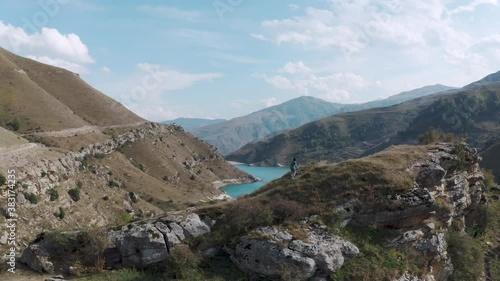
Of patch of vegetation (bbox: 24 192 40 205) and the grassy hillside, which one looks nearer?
patch of vegetation (bbox: 24 192 40 205)

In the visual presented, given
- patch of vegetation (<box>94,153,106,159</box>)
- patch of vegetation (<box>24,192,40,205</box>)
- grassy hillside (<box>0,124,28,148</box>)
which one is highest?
grassy hillside (<box>0,124,28,148</box>)

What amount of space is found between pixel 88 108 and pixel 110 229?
123 m

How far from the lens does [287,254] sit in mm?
23172

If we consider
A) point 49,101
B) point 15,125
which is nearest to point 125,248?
point 15,125

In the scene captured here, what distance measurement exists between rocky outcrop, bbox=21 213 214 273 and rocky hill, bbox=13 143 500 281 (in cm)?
7

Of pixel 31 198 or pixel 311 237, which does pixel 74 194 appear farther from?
pixel 311 237

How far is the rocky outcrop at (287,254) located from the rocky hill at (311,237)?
0.21 ft

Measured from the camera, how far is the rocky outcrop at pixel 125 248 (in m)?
24.2

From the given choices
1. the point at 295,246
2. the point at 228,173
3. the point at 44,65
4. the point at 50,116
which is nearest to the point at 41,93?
the point at 50,116

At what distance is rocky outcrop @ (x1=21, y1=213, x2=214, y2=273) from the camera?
2419 cm

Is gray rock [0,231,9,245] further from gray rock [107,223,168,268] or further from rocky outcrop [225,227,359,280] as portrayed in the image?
rocky outcrop [225,227,359,280]

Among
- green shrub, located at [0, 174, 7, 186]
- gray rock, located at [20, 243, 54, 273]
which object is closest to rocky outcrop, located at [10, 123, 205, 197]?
green shrub, located at [0, 174, 7, 186]

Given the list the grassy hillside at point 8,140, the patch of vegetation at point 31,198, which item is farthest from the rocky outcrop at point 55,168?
the grassy hillside at point 8,140

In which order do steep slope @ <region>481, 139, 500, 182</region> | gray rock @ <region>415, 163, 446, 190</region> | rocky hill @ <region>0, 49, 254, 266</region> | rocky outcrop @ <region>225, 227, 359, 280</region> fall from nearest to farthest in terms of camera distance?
1. rocky outcrop @ <region>225, 227, 359, 280</region>
2. gray rock @ <region>415, 163, 446, 190</region>
3. rocky hill @ <region>0, 49, 254, 266</region>
4. steep slope @ <region>481, 139, 500, 182</region>
